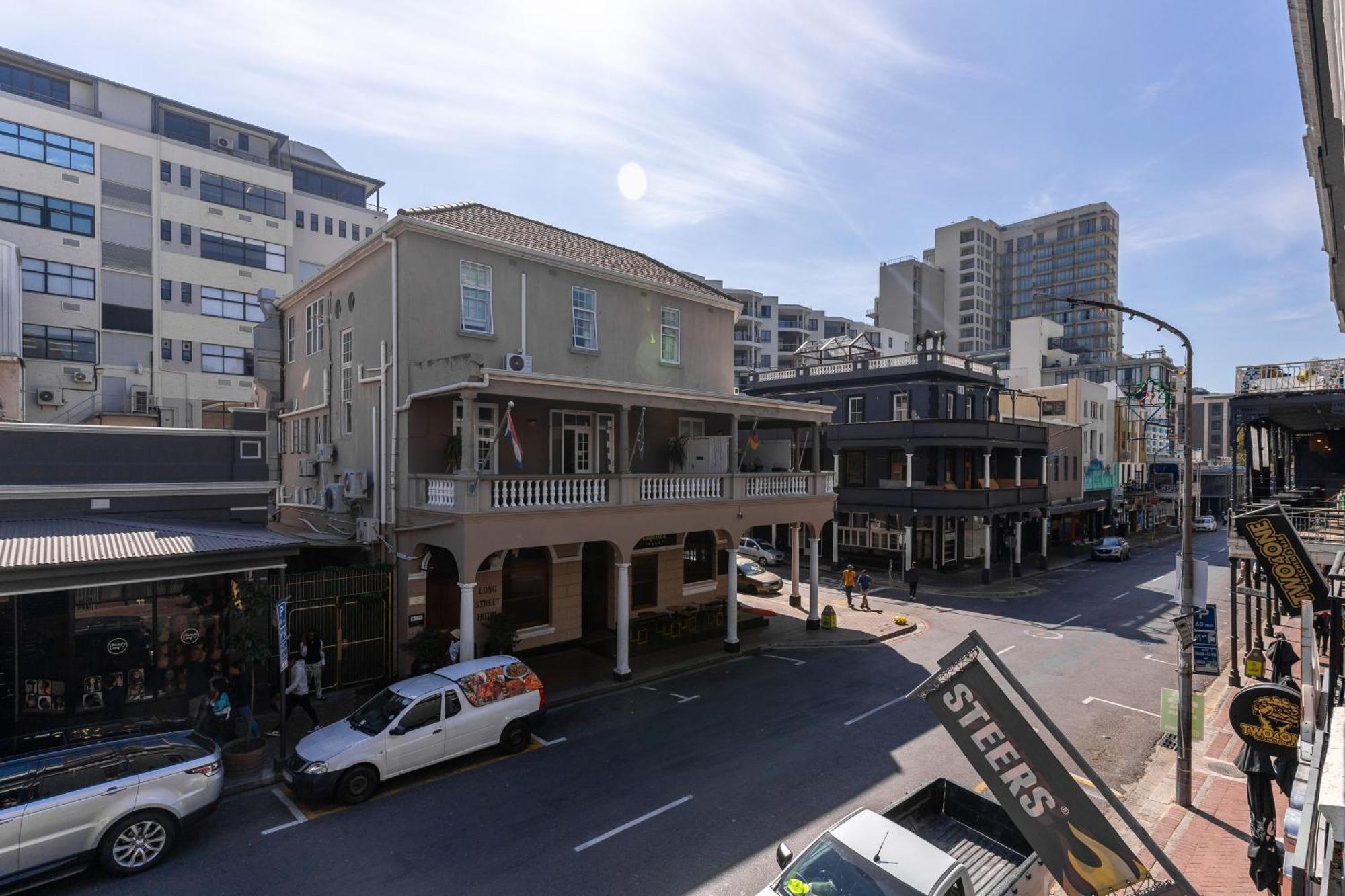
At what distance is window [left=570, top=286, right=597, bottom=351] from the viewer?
2127 centimetres

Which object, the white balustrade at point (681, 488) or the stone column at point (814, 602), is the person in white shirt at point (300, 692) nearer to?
the white balustrade at point (681, 488)

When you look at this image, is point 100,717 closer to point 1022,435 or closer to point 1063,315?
point 1022,435

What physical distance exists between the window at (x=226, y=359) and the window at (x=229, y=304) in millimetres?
1752

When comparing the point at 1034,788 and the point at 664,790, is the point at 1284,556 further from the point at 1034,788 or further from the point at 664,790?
the point at 664,790

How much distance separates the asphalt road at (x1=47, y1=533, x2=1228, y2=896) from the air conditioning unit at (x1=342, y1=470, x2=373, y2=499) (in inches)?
336

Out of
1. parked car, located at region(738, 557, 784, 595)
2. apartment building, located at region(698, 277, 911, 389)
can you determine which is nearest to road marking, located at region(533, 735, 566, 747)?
parked car, located at region(738, 557, 784, 595)

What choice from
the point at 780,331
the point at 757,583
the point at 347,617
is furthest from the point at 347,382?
the point at 780,331

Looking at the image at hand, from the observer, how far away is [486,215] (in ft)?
71.1

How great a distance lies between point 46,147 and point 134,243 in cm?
499

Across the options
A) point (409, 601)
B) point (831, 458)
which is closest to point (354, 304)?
point (409, 601)

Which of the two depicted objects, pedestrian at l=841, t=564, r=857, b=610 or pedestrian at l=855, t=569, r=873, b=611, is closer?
pedestrian at l=855, t=569, r=873, b=611

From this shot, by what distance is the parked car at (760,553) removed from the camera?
36.3m

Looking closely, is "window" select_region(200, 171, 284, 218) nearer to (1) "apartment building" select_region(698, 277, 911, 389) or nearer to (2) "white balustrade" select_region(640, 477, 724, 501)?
(2) "white balustrade" select_region(640, 477, 724, 501)

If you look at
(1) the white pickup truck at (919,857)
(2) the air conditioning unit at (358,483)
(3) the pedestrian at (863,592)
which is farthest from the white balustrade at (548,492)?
(3) the pedestrian at (863,592)
